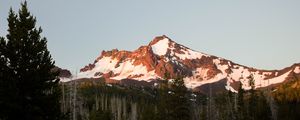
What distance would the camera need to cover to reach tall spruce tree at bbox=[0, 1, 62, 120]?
2453 centimetres

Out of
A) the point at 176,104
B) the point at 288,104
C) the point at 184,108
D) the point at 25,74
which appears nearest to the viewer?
the point at 25,74

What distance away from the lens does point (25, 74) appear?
25.0 meters

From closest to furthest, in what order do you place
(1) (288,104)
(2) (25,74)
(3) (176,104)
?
(2) (25,74) < (3) (176,104) < (1) (288,104)

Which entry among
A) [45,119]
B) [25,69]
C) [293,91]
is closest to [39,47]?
[25,69]

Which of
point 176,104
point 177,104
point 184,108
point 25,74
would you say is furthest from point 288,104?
point 25,74

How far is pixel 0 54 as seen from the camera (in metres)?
25.3

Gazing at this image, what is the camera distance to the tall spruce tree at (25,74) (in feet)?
80.5

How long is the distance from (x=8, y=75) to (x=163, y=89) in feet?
171

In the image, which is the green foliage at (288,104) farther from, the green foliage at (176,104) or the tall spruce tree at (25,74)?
the tall spruce tree at (25,74)

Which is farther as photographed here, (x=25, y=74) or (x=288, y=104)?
(x=288, y=104)

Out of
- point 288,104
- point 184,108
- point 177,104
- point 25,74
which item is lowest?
point 288,104

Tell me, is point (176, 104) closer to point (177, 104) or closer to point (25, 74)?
point (177, 104)

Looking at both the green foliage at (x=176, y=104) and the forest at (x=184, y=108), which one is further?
the forest at (x=184, y=108)

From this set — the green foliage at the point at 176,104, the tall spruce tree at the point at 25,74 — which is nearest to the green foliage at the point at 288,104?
the green foliage at the point at 176,104
